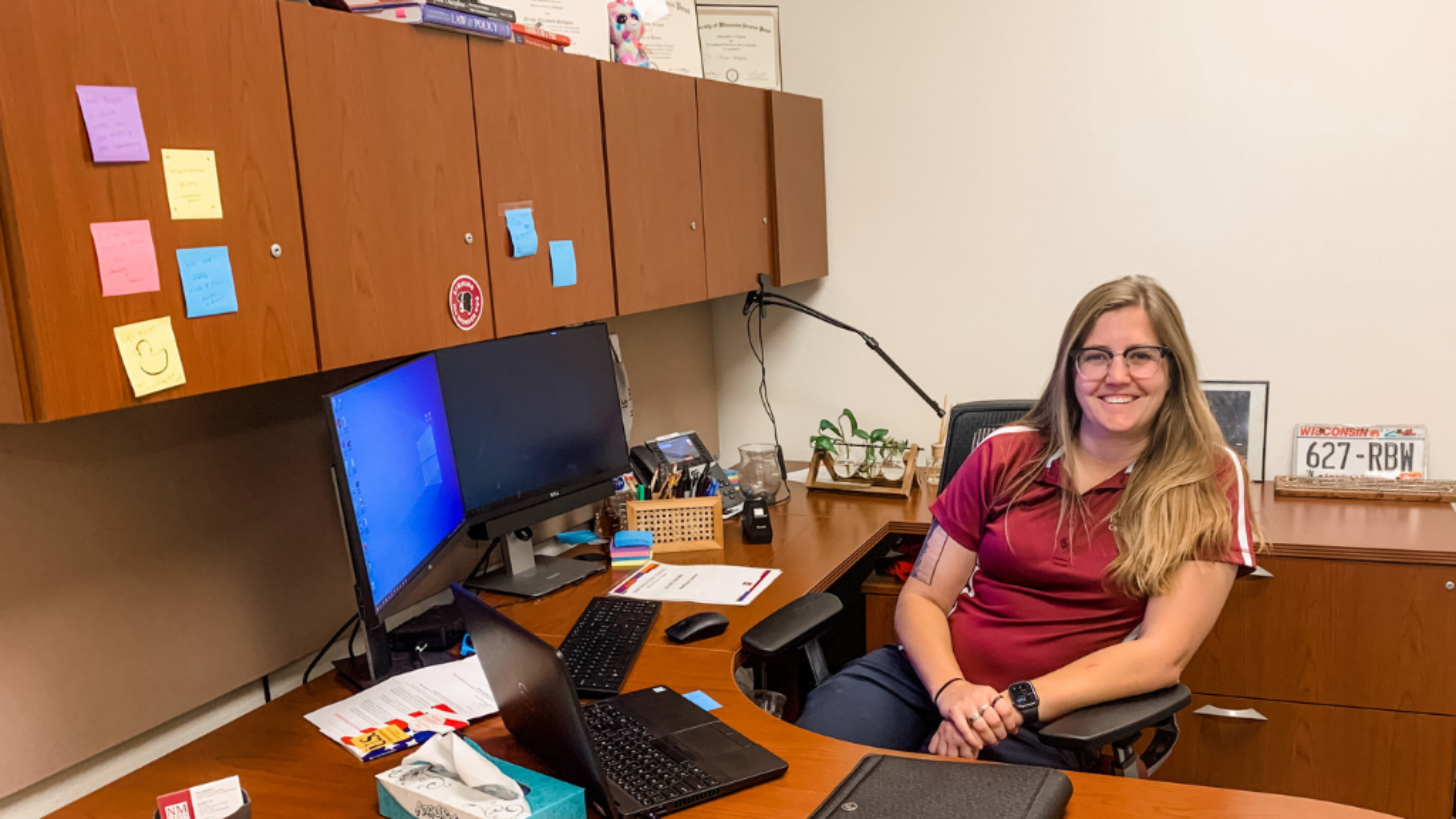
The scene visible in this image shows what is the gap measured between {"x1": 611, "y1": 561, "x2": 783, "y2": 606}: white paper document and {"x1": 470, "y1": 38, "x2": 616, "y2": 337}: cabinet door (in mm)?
564

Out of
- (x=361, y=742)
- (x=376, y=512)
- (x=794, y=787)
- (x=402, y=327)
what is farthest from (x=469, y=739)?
(x=402, y=327)

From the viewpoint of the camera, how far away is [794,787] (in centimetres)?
133

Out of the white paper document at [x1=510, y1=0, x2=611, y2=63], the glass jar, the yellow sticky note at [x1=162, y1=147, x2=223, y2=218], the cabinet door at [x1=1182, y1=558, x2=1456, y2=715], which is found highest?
the white paper document at [x1=510, y1=0, x2=611, y2=63]

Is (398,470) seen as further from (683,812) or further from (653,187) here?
(653,187)

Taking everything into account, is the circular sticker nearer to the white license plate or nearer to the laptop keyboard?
the laptop keyboard

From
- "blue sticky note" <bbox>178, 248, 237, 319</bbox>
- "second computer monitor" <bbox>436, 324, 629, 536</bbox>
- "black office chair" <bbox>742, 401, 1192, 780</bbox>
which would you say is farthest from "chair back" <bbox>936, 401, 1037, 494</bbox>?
"blue sticky note" <bbox>178, 248, 237, 319</bbox>

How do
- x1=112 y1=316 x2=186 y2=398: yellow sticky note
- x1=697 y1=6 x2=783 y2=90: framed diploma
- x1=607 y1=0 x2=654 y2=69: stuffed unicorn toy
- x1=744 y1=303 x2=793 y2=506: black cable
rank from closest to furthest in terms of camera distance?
x1=112 y1=316 x2=186 y2=398: yellow sticky note, x1=607 y1=0 x2=654 y2=69: stuffed unicorn toy, x1=697 y1=6 x2=783 y2=90: framed diploma, x1=744 y1=303 x2=793 y2=506: black cable

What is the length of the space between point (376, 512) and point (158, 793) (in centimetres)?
Answer: 47

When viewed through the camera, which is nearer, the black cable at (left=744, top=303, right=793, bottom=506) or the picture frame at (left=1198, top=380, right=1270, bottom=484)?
the picture frame at (left=1198, top=380, right=1270, bottom=484)

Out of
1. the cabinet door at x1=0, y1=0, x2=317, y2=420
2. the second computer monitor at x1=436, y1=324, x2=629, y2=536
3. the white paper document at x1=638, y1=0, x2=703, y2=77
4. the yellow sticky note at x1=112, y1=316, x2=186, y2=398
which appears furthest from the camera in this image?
the white paper document at x1=638, y1=0, x2=703, y2=77

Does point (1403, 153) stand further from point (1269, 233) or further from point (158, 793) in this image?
point (158, 793)

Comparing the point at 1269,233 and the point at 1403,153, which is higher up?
the point at 1403,153

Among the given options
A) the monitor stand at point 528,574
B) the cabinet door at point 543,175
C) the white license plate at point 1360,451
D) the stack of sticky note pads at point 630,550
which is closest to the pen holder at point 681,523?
the stack of sticky note pads at point 630,550

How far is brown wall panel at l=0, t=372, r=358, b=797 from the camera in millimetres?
1450
